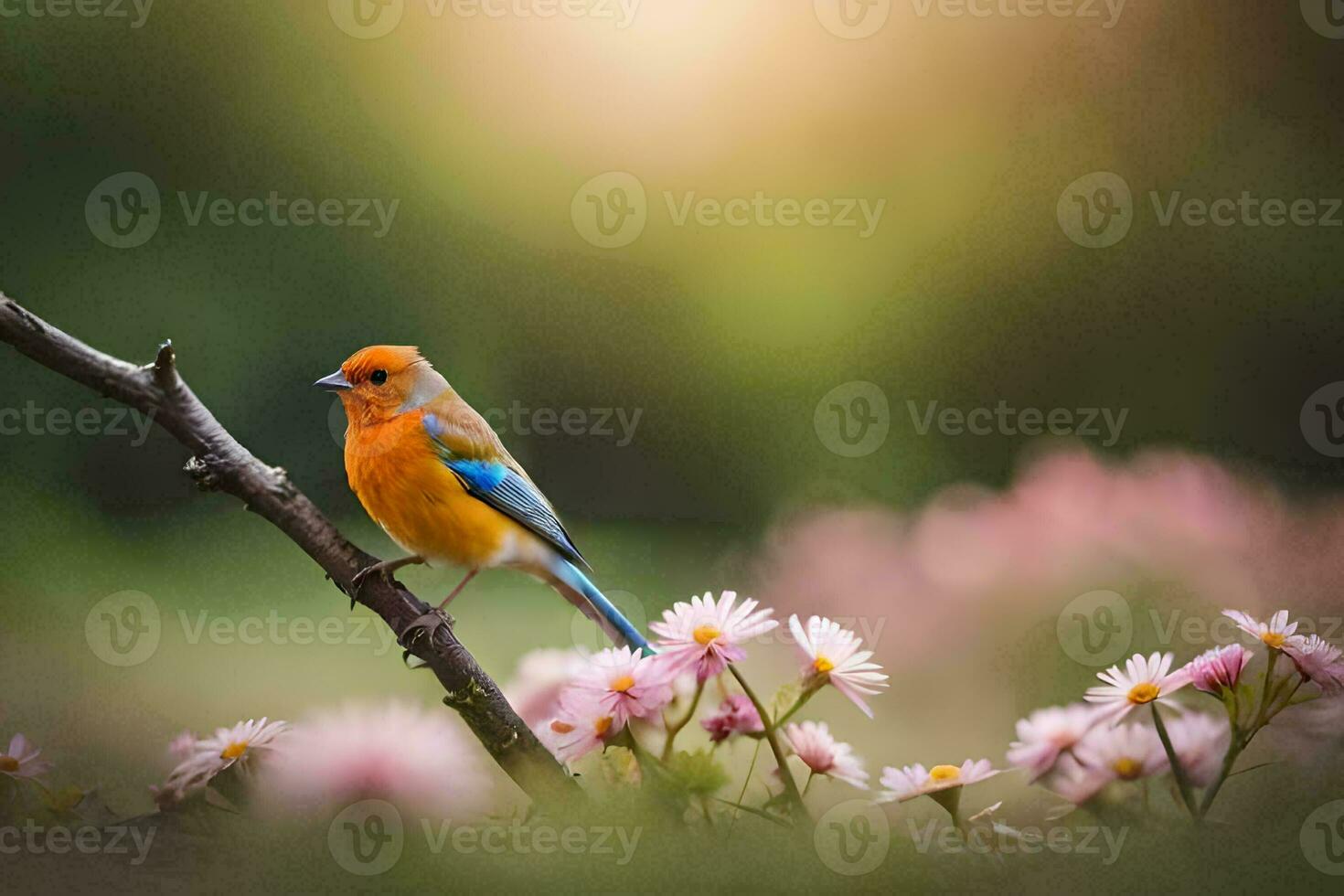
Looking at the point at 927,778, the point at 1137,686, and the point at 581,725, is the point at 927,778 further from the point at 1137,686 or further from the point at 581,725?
the point at 581,725

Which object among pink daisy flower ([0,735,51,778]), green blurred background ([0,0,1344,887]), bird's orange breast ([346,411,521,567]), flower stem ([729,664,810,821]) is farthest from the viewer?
green blurred background ([0,0,1344,887])

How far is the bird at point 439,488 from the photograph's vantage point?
4.67 feet

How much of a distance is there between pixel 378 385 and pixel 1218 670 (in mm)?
992

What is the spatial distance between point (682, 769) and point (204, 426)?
2.00ft

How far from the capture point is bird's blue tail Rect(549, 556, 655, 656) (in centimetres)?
145

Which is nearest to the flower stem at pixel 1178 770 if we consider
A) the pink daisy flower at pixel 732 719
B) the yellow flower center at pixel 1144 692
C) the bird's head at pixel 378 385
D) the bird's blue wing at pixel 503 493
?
the yellow flower center at pixel 1144 692

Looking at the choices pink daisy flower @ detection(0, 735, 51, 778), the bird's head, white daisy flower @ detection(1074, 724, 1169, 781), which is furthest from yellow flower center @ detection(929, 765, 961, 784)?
pink daisy flower @ detection(0, 735, 51, 778)

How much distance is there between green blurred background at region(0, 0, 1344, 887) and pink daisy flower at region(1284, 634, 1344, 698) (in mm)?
366

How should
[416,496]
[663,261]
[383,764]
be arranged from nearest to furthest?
[416,496] → [383,764] → [663,261]

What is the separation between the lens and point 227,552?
5.70 ft

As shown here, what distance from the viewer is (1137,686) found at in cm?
133

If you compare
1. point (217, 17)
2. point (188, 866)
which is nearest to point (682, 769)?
point (188, 866)

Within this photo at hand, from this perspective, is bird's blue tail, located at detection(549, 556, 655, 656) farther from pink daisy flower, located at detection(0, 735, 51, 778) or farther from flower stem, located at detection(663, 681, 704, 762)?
pink daisy flower, located at detection(0, 735, 51, 778)

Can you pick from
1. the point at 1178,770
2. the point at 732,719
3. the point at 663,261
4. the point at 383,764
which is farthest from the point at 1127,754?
the point at 663,261
